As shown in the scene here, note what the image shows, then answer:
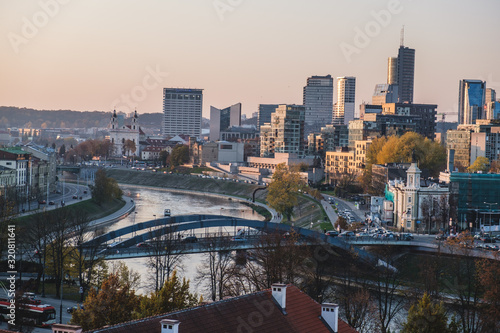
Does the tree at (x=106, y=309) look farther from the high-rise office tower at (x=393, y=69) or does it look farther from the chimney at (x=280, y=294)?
the high-rise office tower at (x=393, y=69)

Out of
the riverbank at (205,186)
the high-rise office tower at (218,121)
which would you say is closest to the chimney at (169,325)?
the riverbank at (205,186)

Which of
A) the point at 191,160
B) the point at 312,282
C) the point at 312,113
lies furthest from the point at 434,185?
the point at 312,113

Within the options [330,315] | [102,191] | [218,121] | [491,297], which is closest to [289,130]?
[102,191]

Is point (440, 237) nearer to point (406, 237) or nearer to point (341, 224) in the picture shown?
point (406, 237)

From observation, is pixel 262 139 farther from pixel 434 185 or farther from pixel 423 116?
pixel 434 185

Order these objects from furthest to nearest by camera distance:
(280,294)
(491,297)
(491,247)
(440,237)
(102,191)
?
(102,191), (440,237), (491,247), (491,297), (280,294)

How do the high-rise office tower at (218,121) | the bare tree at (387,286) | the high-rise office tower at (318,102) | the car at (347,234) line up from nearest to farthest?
the bare tree at (387,286) < the car at (347,234) < the high-rise office tower at (218,121) < the high-rise office tower at (318,102)

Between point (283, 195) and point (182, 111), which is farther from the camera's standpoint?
point (182, 111)
